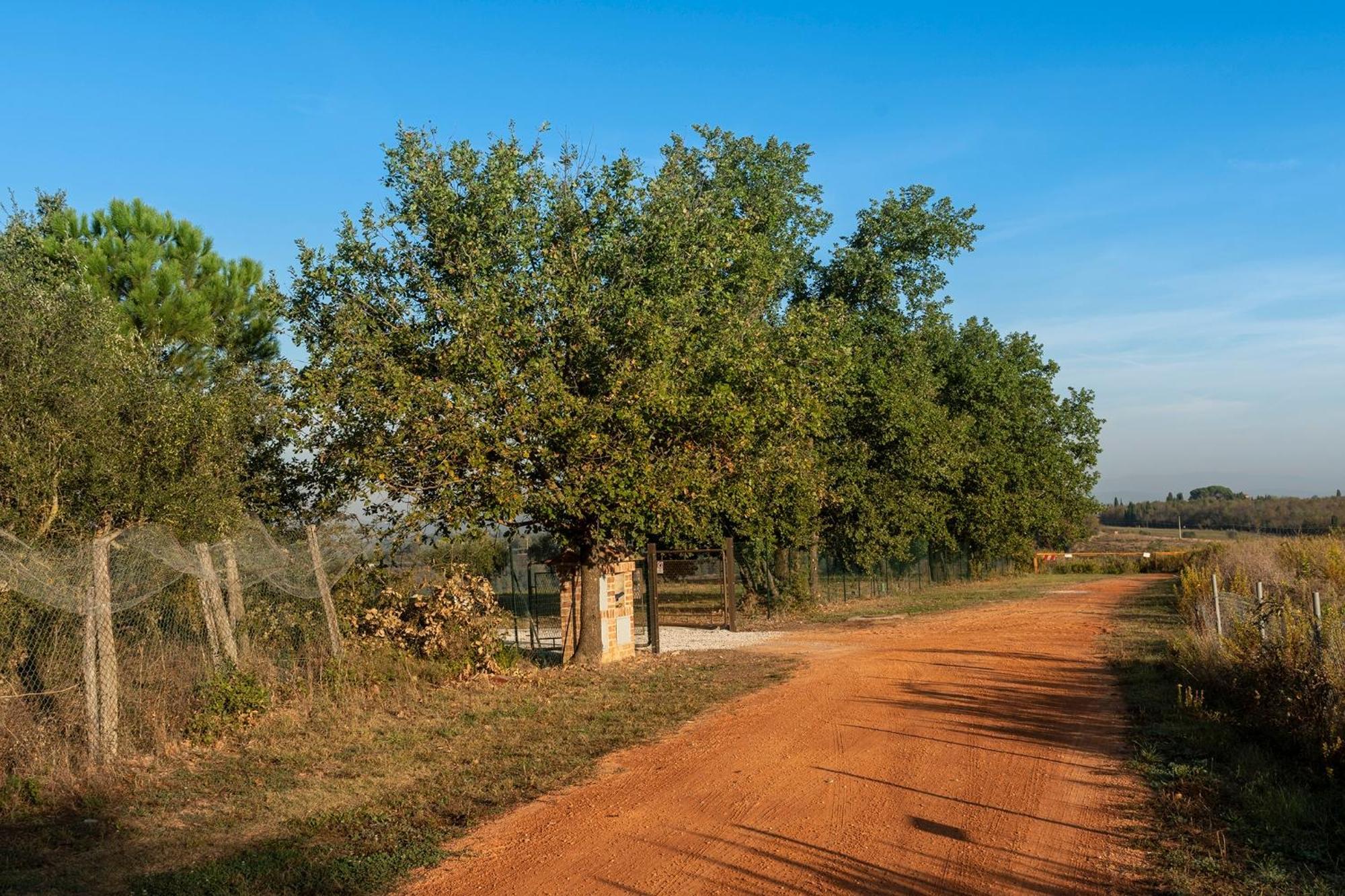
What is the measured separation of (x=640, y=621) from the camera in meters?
27.2

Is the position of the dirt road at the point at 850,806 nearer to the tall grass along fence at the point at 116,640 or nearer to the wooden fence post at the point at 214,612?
the tall grass along fence at the point at 116,640

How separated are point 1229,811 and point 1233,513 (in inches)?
4077

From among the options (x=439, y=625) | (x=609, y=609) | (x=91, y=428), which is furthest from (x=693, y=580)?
(x=91, y=428)

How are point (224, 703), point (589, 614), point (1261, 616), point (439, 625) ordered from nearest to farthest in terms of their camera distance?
point (224, 703), point (1261, 616), point (439, 625), point (589, 614)

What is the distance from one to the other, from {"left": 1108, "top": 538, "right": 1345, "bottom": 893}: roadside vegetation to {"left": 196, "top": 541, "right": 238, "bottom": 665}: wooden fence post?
29.5 ft

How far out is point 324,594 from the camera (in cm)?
1316

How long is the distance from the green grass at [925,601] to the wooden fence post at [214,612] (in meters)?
15.1

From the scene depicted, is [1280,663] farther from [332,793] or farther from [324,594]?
[324,594]

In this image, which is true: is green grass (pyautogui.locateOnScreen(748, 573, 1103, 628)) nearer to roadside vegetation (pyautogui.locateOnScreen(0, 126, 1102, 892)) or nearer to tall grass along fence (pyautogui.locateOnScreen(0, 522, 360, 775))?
roadside vegetation (pyautogui.locateOnScreen(0, 126, 1102, 892))

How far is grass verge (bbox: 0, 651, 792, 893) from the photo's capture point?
6.81 m

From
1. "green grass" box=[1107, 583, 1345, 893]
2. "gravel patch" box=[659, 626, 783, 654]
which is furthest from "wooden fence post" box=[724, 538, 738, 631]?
"green grass" box=[1107, 583, 1345, 893]

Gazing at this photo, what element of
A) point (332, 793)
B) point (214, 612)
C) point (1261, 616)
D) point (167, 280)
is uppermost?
point (167, 280)

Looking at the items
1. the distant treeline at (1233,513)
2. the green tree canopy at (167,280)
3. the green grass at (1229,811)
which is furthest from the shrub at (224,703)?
the distant treeline at (1233,513)

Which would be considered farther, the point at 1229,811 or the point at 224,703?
the point at 224,703
